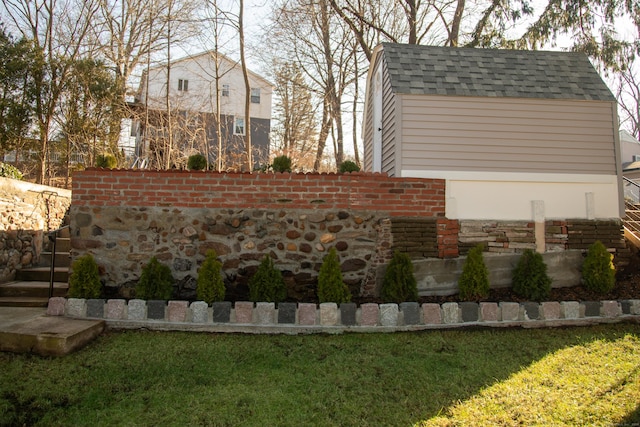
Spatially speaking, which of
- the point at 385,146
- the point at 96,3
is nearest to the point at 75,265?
the point at 385,146

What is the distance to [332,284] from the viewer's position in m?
4.51

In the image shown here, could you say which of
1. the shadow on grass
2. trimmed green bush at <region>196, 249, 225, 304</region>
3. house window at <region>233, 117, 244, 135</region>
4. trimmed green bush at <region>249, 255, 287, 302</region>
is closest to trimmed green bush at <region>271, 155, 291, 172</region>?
trimmed green bush at <region>249, 255, 287, 302</region>

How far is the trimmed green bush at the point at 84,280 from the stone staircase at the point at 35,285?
48cm

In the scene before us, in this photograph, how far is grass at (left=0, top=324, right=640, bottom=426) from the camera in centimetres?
277

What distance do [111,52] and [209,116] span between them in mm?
3816

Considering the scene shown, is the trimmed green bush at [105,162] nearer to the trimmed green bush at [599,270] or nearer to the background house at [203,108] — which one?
the background house at [203,108]

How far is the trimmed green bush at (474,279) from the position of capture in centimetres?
471

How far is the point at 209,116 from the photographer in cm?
1488

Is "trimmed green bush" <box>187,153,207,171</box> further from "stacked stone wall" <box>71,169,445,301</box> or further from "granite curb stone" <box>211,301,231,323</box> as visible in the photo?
"granite curb stone" <box>211,301,231,323</box>

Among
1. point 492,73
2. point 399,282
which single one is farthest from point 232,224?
point 492,73

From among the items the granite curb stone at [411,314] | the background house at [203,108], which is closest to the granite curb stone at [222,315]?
the granite curb stone at [411,314]

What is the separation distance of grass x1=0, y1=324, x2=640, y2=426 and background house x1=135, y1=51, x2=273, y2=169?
7.41 meters

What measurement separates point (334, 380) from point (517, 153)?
4179 millimetres

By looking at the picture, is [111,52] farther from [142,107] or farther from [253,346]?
[253,346]
